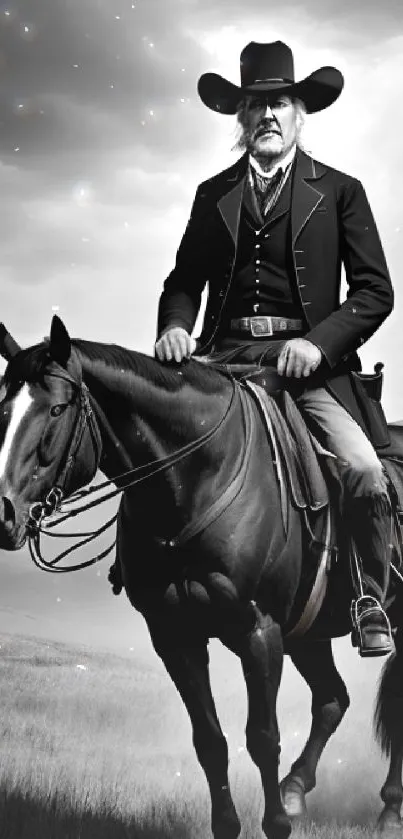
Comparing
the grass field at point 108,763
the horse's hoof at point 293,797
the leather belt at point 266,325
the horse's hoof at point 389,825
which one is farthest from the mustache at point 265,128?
the horse's hoof at point 389,825

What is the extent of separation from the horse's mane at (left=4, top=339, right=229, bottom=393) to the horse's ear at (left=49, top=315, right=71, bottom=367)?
2.6 inches

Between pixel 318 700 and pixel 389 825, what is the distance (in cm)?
83

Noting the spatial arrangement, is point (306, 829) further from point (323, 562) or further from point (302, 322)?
point (302, 322)

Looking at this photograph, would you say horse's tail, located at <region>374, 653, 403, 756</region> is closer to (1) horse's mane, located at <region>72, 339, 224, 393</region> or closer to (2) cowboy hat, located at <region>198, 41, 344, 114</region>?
(1) horse's mane, located at <region>72, 339, 224, 393</region>

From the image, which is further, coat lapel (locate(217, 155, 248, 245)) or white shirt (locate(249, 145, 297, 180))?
white shirt (locate(249, 145, 297, 180))

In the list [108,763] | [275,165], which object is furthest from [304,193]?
[108,763]

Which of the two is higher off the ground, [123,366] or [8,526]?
[123,366]

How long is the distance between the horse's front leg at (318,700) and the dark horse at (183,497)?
3.69 ft

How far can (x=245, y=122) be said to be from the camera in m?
6.19

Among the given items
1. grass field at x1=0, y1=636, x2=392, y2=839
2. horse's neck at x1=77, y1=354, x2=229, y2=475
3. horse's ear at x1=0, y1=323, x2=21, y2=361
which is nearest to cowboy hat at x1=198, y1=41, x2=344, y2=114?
horse's neck at x1=77, y1=354, x2=229, y2=475

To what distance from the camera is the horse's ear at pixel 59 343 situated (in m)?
4.55

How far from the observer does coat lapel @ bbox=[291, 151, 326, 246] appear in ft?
19.6

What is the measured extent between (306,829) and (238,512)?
7.51 feet

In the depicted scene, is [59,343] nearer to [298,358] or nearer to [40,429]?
[40,429]
